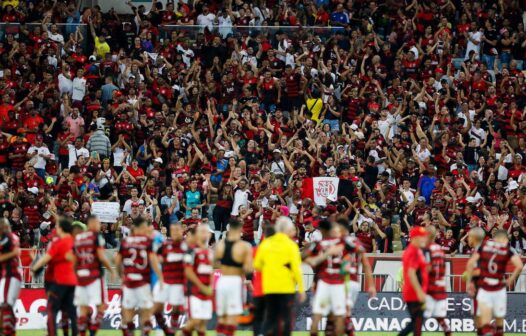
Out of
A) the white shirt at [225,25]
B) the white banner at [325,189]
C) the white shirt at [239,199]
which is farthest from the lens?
the white shirt at [225,25]

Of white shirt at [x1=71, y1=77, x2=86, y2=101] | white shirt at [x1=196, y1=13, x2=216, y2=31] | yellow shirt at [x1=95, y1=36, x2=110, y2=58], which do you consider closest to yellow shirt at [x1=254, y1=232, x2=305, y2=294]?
white shirt at [x1=71, y1=77, x2=86, y2=101]

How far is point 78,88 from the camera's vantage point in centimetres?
3556

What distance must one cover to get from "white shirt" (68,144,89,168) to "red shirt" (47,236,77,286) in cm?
1269

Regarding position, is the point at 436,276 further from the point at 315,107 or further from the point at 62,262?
the point at 315,107

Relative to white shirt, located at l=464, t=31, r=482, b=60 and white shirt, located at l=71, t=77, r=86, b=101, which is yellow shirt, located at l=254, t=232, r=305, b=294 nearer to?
white shirt, located at l=71, t=77, r=86, b=101

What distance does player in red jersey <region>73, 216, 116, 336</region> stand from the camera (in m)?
20.8

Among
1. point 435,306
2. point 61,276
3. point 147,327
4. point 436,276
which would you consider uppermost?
point 61,276

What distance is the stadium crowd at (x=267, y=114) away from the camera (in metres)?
31.7

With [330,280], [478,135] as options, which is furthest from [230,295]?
[478,135]

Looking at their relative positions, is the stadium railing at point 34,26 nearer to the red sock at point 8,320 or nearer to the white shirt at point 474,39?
the white shirt at point 474,39

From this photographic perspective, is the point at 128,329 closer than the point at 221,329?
No

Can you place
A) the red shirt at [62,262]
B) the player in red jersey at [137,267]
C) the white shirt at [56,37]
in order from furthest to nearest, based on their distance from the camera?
the white shirt at [56,37]
the player in red jersey at [137,267]
the red shirt at [62,262]

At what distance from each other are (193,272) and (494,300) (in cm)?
532

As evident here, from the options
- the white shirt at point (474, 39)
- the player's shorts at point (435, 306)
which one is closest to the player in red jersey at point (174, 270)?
the player's shorts at point (435, 306)
